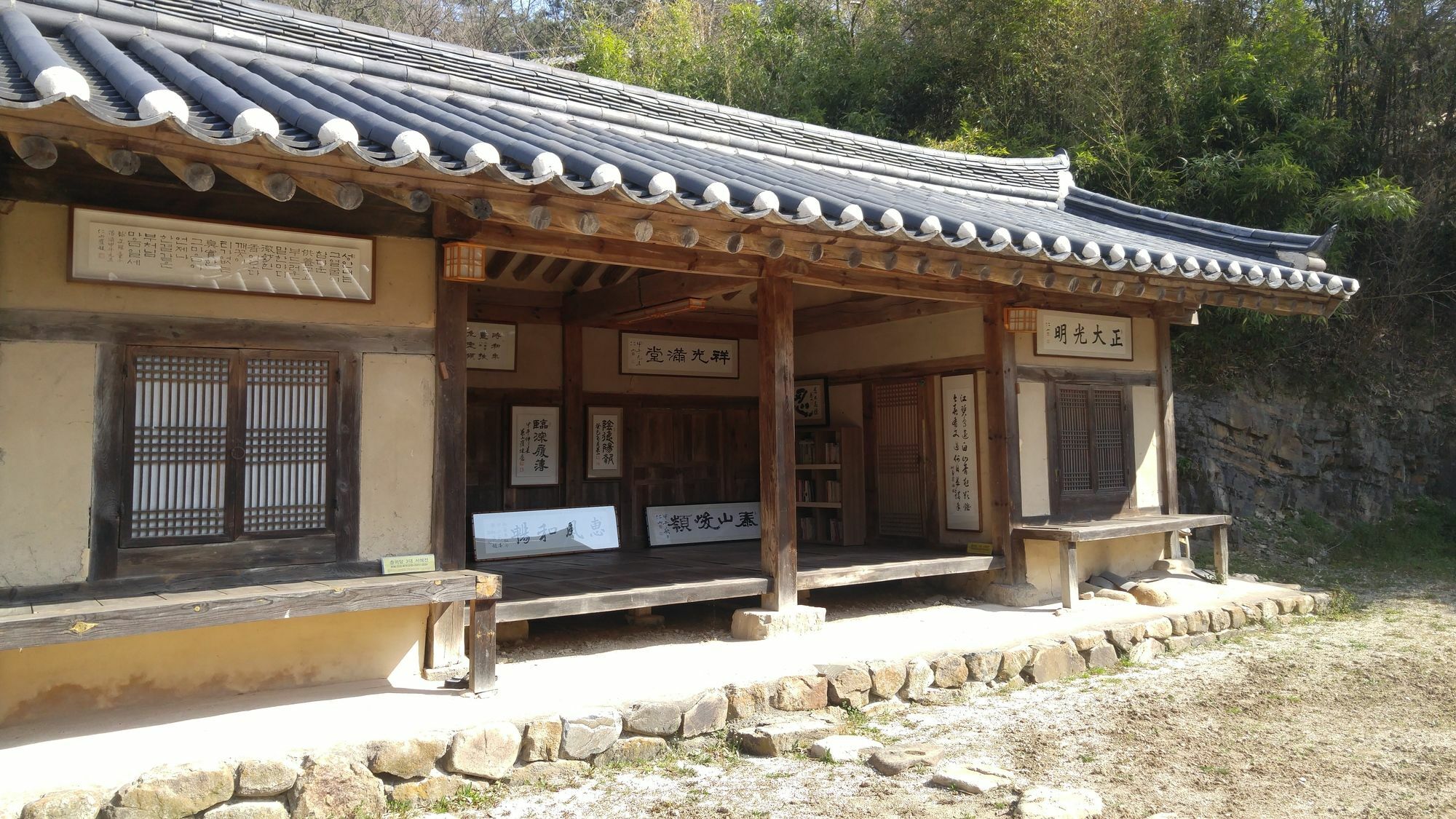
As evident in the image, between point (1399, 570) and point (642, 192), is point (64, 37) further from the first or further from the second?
point (1399, 570)

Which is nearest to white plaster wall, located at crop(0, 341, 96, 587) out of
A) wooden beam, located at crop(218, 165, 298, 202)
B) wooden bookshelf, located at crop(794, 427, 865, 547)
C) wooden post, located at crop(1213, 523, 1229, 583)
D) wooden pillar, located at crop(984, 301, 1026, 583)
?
wooden beam, located at crop(218, 165, 298, 202)

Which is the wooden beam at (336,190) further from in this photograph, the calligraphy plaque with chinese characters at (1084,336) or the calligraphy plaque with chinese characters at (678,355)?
the calligraphy plaque with chinese characters at (1084,336)

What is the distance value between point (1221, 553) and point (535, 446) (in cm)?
670

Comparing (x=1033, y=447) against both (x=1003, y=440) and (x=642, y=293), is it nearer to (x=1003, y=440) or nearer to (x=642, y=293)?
(x=1003, y=440)

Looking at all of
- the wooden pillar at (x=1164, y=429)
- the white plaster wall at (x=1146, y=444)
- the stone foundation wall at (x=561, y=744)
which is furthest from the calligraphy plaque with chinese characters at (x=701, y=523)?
the stone foundation wall at (x=561, y=744)

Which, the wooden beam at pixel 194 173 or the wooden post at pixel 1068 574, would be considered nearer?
the wooden beam at pixel 194 173

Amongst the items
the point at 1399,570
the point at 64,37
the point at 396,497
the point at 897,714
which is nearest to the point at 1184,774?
the point at 897,714

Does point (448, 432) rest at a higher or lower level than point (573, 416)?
lower

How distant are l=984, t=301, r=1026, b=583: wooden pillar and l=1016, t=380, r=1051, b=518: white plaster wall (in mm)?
153

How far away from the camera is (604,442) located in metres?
9.80

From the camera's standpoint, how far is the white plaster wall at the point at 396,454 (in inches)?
211

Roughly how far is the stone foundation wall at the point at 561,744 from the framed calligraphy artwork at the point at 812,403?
13.1ft

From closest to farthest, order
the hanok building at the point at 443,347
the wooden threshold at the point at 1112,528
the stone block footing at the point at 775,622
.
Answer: the hanok building at the point at 443,347 → the stone block footing at the point at 775,622 → the wooden threshold at the point at 1112,528

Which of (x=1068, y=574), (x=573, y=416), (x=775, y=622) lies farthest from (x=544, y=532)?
(x=1068, y=574)
